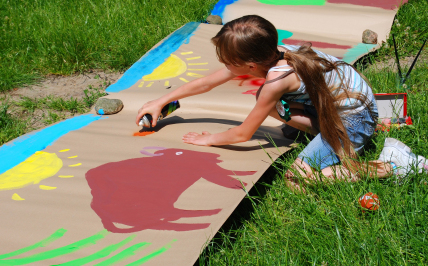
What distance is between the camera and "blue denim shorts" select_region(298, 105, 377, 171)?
5.15 feet

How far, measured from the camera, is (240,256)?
1.29 meters

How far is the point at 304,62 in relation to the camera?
4.77 feet

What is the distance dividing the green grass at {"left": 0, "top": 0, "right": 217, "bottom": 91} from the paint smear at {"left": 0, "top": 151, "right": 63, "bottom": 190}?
4.48ft

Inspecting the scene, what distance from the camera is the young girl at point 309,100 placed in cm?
142

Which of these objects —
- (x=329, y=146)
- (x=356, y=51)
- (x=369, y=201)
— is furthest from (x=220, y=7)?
(x=369, y=201)

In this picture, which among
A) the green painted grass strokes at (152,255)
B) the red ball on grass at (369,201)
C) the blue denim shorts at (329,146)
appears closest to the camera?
the green painted grass strokes at (152,255)

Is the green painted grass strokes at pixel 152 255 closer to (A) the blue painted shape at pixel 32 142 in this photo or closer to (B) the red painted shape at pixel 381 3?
(A) the blue painted shape at pixel 32 142

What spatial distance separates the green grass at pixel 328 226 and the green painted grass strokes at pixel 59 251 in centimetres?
37

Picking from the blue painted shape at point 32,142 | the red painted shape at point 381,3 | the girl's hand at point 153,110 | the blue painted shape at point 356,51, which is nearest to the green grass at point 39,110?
the blue painted shape at point 32,142

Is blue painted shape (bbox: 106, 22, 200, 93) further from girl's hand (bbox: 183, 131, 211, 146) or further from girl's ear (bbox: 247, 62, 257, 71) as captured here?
girl's ear (bbox: 247, 62, 257, 71)

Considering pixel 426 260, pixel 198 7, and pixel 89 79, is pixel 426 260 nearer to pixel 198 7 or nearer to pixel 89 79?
pixel 89 79

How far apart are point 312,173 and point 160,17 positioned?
2.62 m

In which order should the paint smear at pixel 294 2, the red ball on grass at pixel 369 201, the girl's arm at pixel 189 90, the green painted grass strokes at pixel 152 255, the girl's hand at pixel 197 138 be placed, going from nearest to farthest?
the green painted grass strokes at pixel 152 255 < the red ball on grass at pixel 369 201 < the girl's hand at pixel 197 138 < the girl's arm at pixel 189 90 < the paint smear at pixel 294 2

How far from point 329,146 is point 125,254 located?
946 millimetres
